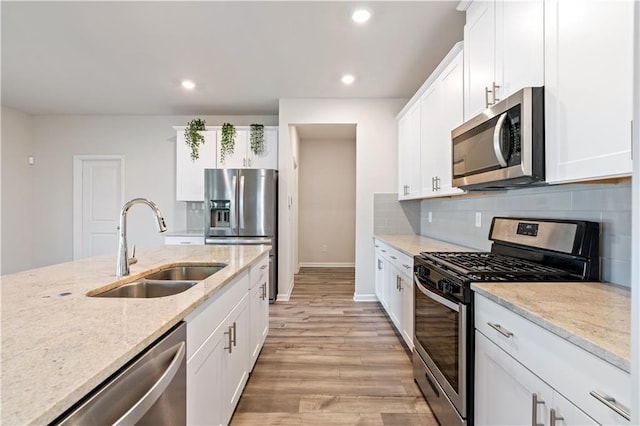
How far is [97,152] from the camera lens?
5078 millimetres

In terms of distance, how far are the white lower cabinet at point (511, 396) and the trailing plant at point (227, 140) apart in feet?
12.8

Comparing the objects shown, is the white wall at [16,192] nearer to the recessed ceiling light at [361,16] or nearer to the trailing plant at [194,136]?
the trailing plant at [194,136]

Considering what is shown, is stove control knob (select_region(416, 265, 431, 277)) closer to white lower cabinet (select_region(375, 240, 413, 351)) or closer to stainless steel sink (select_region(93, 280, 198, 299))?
white lower cabinet (select_region(375, 240, 413, 351))

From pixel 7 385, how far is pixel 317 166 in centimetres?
620

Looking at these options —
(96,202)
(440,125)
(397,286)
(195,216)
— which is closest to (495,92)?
(440,125)

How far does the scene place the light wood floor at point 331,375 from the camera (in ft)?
6.15

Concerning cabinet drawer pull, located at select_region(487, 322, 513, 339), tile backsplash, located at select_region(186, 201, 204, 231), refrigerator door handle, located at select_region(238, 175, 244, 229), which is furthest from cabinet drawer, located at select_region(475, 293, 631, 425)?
tile backsplash, located at select_region(186, 201, 204, 231)

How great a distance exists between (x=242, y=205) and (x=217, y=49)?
6.02 feet

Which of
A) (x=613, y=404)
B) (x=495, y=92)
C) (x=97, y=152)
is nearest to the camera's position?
(x=613, y=404)

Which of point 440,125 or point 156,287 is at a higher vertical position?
point 440,125

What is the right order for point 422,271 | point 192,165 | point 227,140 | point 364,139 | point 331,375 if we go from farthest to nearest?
point 192,165, point 227,140, point 364,139, point 331,375, point 422,271

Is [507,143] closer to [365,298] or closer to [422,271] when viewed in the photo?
[422,271]

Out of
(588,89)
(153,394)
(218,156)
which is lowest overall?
(153,394)

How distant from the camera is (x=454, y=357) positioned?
149cm
